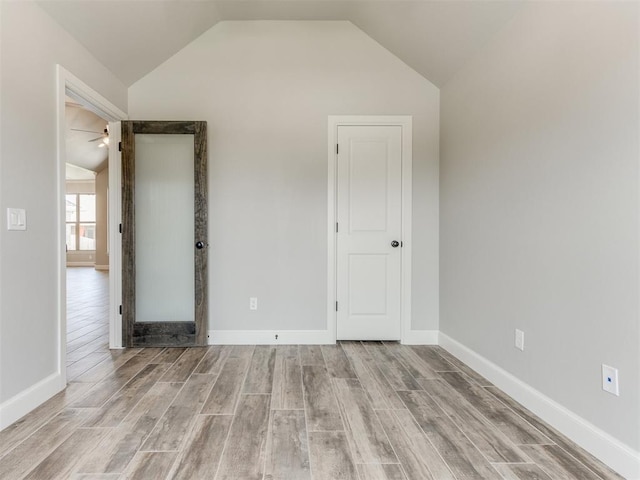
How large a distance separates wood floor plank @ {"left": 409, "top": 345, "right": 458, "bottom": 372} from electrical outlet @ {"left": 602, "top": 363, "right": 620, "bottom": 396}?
1.08 meters

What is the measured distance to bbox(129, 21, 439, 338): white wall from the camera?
2.93 metres

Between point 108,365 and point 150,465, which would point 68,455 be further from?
point 108,365

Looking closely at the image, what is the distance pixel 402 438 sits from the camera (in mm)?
1555

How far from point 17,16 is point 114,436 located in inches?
89.4

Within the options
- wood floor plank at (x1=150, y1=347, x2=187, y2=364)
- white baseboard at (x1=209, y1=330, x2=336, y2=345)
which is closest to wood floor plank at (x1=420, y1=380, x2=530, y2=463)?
white baseboard at (x1=209, y1=330, x2=336, y2=345)

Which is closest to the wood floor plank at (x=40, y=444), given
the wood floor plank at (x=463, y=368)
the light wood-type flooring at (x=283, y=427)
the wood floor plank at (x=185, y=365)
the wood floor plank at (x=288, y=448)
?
the light wood-type flooring at (x=283, y=427)

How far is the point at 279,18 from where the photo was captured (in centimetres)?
290

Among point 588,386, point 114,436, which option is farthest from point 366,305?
point 114,436

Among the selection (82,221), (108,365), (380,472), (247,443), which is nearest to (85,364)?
(108,365)

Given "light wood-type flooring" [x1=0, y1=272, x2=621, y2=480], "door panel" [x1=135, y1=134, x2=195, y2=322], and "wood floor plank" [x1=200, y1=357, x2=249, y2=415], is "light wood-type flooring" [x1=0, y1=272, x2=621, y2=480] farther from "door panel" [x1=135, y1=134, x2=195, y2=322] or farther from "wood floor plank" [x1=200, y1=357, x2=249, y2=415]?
"door panel" [x1=135, y1=134, x2=195, y2=322]

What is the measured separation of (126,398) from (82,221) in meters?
10.6

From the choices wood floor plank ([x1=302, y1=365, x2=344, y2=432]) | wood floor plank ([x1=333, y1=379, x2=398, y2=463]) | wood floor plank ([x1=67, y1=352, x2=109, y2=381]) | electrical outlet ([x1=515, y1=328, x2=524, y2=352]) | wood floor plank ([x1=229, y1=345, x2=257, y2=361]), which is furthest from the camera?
wood floor plank ([x1=229, y1=345, x2=257, y2=361])

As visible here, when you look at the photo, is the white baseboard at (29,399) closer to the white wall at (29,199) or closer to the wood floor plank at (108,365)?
the white wall at (29,199)

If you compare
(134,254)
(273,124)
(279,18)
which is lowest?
(134,254)
